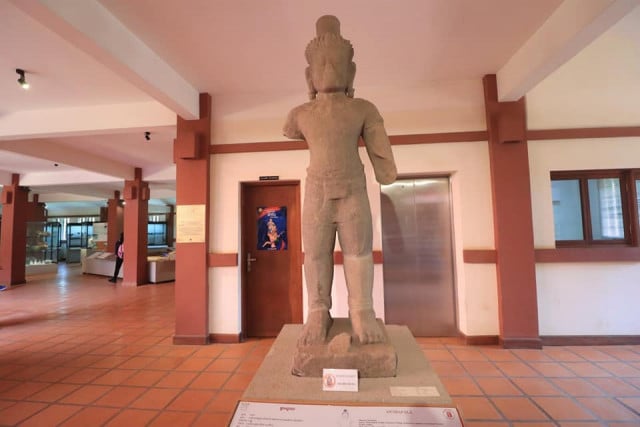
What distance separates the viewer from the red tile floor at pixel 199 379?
7.23 ft

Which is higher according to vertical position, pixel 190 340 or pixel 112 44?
pixel 112 44

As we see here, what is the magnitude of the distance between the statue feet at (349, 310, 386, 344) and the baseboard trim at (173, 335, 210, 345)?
2527 mm

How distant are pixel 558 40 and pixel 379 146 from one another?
6.51 feet

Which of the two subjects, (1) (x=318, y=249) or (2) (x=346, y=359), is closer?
(2) (x=346, y=359)

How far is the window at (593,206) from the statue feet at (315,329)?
328cm

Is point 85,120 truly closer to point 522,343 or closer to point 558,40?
point 558,40

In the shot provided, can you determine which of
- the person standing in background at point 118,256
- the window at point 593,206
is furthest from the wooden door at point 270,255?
the person standing in background at point 118,256

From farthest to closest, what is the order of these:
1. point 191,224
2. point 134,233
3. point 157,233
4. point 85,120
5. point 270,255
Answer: point 157,233, point 134,233, point 85,120, point 270,255, point 191,224

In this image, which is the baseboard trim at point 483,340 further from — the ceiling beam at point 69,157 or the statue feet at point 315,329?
the ceiling beam at point 69,157

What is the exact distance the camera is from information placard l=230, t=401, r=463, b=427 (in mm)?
1164

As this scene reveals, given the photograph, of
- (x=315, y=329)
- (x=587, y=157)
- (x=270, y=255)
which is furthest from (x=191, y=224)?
(x=587, y=157)

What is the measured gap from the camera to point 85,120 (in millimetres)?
4098

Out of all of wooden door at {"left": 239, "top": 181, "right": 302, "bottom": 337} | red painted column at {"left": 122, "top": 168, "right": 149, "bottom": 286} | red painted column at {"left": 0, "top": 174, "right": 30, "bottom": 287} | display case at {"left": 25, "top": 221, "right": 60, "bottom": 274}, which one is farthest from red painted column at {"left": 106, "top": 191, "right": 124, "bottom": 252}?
wooden door at {"left": 239, "top": 181, "right": 302, "bottom": 337}

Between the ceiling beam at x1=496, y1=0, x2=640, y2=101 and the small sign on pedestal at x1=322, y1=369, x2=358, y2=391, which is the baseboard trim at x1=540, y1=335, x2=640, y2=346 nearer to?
the ceiling beam at x1=496, y1=0, x2=640, y2=101
